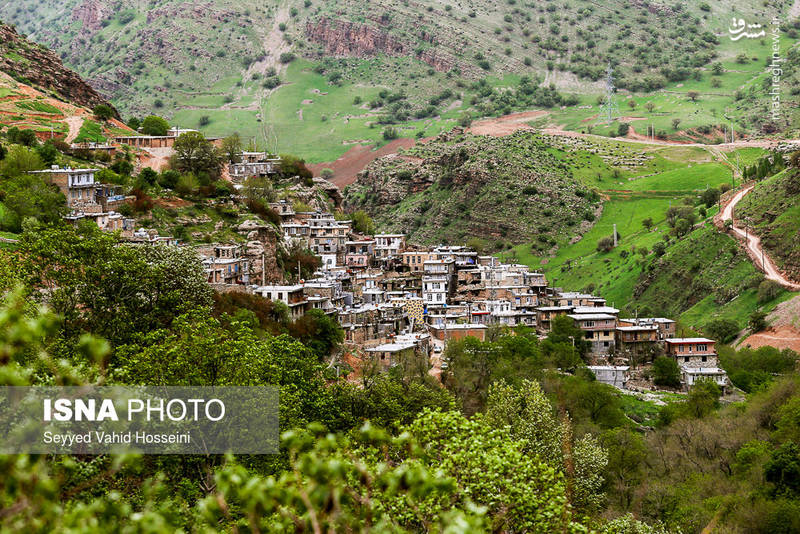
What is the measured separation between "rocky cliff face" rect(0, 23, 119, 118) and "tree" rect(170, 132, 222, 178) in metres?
19.9

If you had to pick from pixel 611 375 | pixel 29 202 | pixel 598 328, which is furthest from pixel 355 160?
pixel 29 202

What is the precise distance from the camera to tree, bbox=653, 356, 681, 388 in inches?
2558

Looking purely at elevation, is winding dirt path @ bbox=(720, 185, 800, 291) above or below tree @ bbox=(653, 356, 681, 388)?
above

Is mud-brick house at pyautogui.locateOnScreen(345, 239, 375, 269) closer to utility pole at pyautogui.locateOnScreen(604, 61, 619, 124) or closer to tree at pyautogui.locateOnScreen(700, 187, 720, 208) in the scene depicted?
tree at pyautogui.locateOnScreen(700, 187, 720, 208)

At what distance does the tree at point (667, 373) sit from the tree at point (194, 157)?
46371 mm

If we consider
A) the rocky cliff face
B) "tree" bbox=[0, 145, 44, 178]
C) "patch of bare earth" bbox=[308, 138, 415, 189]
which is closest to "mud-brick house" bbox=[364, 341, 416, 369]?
"tree" bbox=[0, 145, 44, 178]

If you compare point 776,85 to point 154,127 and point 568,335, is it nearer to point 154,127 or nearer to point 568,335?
point 568,335

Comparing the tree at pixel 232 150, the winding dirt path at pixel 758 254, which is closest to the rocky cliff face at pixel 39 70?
the tree at pixel 232 150

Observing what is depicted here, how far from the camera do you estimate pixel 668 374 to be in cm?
6500

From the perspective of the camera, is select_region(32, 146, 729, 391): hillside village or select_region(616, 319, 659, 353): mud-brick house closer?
select_region(32, 146, 729, 391): hillside village

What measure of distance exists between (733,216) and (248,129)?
115 metres

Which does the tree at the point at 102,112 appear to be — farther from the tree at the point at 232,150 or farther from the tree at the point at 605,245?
the tree at the point at 605,245

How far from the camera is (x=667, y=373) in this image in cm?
6500

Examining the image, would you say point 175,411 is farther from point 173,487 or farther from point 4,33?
point 4,33
